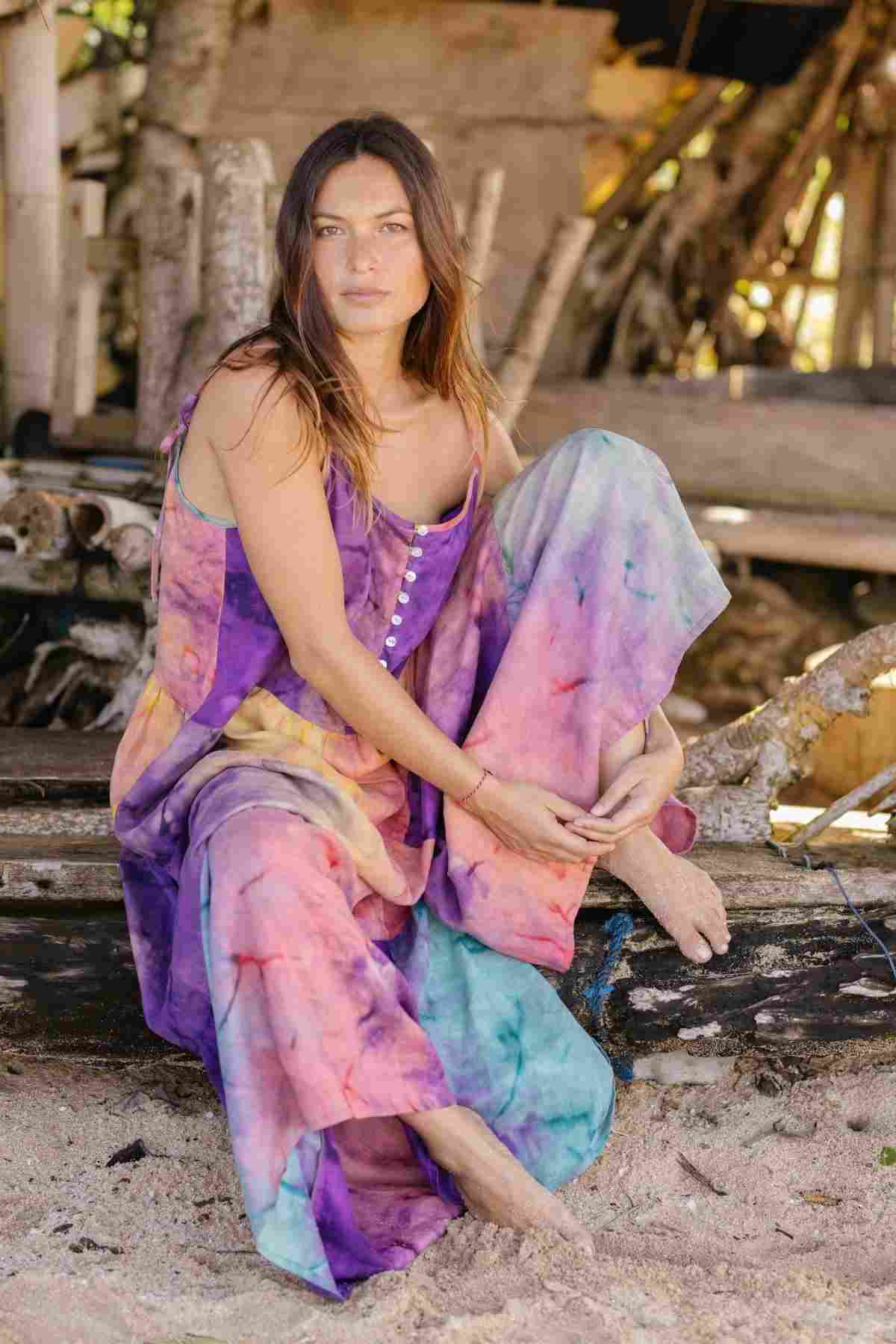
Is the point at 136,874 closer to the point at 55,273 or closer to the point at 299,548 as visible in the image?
the point at 299,548

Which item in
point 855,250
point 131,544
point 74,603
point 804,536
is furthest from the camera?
point 855,250

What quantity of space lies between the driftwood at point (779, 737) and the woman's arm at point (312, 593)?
588 mm

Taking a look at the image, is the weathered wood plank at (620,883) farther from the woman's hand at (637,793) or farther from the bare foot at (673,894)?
the woman's hand at (637,793)

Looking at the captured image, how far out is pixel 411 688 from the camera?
233 centimetres

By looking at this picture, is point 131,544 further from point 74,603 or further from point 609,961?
point 609,961

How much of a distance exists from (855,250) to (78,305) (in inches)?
147

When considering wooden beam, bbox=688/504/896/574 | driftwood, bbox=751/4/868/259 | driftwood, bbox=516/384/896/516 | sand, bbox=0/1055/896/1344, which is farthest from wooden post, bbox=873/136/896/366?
sand, bbox=0/1055/896/1344

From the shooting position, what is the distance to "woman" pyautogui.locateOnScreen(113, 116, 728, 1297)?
→ 2047 mm

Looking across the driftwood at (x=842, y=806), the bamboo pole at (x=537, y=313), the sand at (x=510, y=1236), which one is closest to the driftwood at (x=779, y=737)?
the driftwood at (x=842, y=806)

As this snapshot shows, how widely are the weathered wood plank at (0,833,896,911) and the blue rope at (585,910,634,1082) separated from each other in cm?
3

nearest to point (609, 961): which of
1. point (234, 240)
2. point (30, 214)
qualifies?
point (234, 240)

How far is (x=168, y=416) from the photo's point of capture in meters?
4.51

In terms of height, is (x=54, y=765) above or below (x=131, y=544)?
below

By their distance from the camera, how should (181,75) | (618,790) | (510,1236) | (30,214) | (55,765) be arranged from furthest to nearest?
(181,75) → (30,214) → (55,765) → (618,790) → (510,1236)
